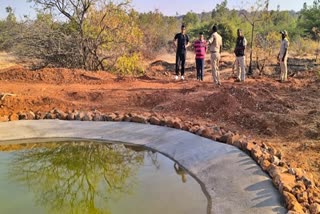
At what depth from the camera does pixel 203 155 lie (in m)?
7.83

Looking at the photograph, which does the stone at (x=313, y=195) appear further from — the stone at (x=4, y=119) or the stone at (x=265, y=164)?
the stone at (x=4, y=119)

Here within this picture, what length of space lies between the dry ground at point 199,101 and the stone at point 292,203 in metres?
1.34

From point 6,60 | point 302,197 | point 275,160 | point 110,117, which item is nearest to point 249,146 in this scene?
point 275,160

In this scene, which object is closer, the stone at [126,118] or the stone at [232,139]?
the stone at [232,139]

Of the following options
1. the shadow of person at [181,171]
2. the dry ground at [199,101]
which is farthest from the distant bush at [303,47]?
the shadow of person at [181,171]

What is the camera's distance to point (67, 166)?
27.2ft

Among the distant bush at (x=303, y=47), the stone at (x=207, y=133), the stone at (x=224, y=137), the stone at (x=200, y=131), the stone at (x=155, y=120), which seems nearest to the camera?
the stone at (x=224, y=137)

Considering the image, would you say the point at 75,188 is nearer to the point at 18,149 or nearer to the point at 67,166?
the point at 67,166

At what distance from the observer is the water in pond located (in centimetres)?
642

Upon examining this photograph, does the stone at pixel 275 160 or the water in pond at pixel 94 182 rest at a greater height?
the stone at pixel 275 160

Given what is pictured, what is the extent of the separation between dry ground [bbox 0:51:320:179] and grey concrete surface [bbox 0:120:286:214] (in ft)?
3.51

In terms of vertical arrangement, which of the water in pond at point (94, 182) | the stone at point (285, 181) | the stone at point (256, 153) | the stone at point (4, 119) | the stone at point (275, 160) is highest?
the stone at point (256, 153)

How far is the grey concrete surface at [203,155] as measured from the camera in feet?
19.7

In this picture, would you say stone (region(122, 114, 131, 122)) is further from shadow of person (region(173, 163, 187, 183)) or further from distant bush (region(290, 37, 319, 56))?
distant bush (region(290, 37, 319, 56))
